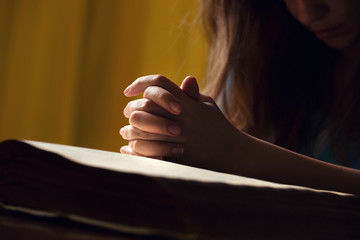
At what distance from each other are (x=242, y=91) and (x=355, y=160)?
307mm

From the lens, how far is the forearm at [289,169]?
0.54 meters

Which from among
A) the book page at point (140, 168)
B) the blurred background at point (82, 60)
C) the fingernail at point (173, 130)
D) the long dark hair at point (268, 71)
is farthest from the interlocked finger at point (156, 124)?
the blurred background at point (82, 60)

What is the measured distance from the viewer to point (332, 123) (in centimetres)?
96

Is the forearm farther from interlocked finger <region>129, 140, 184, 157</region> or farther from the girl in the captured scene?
the girl

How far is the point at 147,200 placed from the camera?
190 mm

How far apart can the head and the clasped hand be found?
0.42m

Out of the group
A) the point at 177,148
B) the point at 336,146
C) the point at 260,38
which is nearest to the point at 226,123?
the point at 177,148

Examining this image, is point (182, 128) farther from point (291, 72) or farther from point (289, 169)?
point (291, 72)

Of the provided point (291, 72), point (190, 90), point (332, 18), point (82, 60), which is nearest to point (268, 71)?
point (291, 72)

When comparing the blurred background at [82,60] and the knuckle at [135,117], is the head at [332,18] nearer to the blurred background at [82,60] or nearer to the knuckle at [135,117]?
the knuckle at [135,117]

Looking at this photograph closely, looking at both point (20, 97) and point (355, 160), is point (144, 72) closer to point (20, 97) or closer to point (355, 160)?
point (20, 97)

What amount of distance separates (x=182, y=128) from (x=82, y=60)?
1310mm

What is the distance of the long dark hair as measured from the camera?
1002 millimetres

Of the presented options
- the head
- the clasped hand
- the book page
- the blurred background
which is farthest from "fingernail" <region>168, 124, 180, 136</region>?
the blurred background
